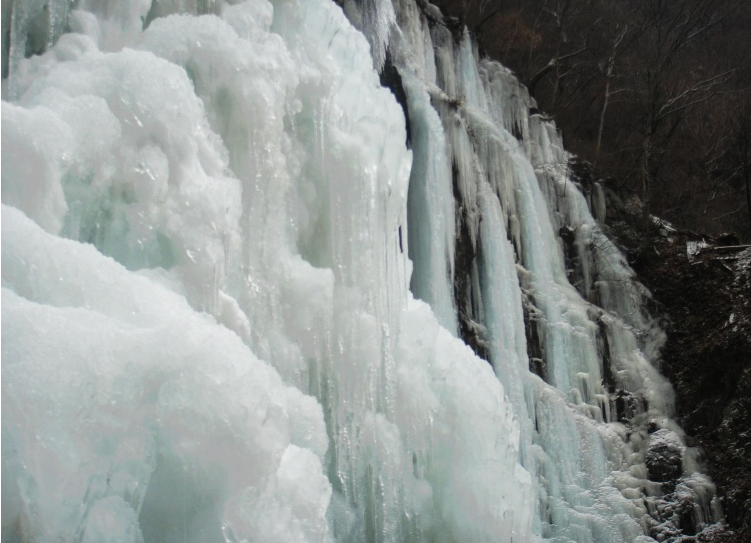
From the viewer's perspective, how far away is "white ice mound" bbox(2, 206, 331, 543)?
2.19 metres

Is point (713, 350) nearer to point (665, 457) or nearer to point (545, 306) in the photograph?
point (665, 457)

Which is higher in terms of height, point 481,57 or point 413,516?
point 481,57

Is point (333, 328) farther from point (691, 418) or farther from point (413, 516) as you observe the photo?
point (691, 418)

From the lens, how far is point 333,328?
13.2ft

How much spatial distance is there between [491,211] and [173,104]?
182 inches

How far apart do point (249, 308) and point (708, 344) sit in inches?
253

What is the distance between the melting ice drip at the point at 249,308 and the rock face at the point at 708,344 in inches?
41.6

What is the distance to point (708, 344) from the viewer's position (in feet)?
28.0

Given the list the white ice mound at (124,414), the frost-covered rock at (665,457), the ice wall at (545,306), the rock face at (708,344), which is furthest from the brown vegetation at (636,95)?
the white ice mound at (124,414)

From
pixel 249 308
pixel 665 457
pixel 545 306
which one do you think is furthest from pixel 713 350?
pixel 249 308

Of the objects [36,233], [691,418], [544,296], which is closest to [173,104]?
[36,233]

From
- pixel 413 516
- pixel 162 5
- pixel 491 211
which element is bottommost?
pixel 413 516

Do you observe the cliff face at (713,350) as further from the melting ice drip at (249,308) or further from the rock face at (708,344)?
the melting ice drip at (249,308)

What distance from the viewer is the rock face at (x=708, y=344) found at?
7652 millimetres
